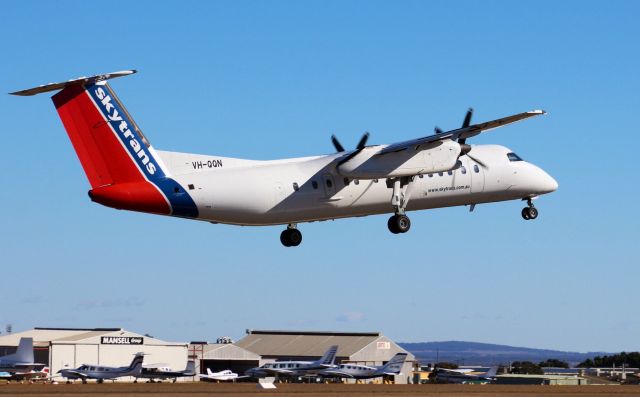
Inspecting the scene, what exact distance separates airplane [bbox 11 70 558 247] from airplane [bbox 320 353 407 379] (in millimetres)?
34871

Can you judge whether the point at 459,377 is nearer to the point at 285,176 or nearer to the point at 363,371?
the point at 363,371

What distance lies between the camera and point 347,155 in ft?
A: 137

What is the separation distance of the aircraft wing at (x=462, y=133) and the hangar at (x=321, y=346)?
53.8 metres

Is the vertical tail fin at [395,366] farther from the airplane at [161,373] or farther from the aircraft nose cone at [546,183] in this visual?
the aircraft nose cone at [546,183]

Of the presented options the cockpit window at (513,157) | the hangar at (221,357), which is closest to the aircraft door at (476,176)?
the cockpit window at (513,157)

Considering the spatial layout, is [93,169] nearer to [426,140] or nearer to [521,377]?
[426,140]

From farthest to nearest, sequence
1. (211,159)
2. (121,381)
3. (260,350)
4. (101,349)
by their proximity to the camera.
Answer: (260,350), (101,349), (121,381), (211,159)

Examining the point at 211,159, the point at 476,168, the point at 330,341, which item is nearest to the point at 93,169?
the point at 211,159

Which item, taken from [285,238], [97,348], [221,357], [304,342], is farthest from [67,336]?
[285,238]

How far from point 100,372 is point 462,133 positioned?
42.5m

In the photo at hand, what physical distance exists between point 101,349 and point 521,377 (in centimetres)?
3545

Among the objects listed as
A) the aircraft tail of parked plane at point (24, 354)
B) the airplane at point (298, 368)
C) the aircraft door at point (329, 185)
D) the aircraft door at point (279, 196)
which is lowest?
the airplane at point (298, 368)

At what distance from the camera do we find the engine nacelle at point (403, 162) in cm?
4097

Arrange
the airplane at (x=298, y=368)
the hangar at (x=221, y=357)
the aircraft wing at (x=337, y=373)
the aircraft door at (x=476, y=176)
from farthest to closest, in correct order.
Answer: the hangar at (x=221, y=357), the airplane at (x=298, y=368), the aircraft wing at (x=337, y=373), the aircraft door at (x=476, y=176)
